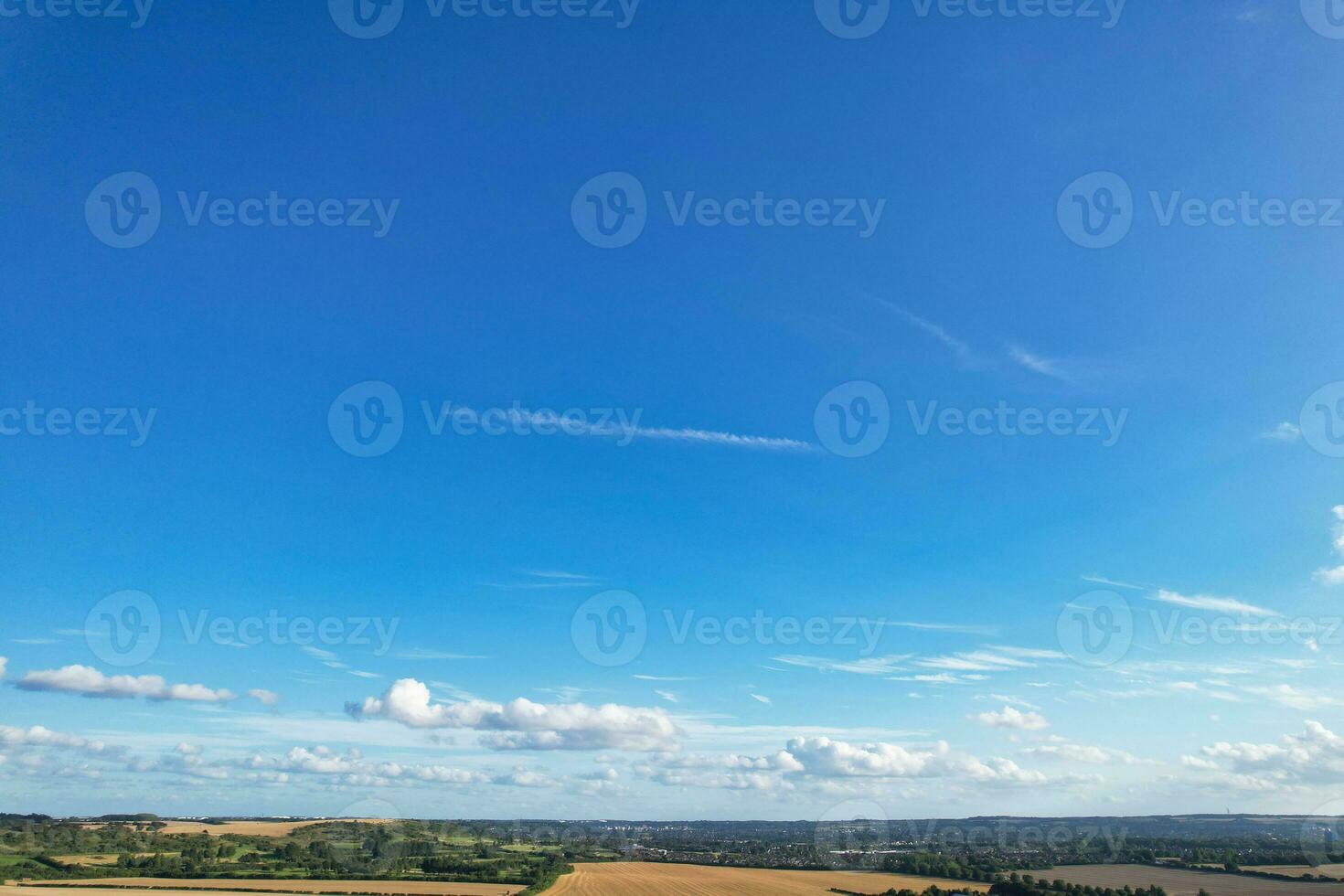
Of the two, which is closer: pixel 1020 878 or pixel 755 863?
pixel 1020 878

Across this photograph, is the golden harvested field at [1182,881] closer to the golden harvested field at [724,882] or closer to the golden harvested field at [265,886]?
the golden harvested field at [724,882]

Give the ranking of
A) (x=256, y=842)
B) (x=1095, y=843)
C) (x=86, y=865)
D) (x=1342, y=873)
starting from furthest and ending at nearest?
(x=1095, y=843) < (x=256, y=842) < (x=86, y=865) < (x=1342, y=873)

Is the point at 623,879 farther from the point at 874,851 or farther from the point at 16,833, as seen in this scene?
the point at 16,833

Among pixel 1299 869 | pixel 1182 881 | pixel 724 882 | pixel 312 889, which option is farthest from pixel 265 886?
pixel 1299 869

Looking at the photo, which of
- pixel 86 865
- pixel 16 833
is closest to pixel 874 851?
pixel 86 865

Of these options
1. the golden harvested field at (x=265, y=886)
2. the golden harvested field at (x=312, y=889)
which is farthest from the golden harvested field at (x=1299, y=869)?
the golden harvested field at (x=265, y=886)

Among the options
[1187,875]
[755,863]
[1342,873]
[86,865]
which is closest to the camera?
[1342,873]
